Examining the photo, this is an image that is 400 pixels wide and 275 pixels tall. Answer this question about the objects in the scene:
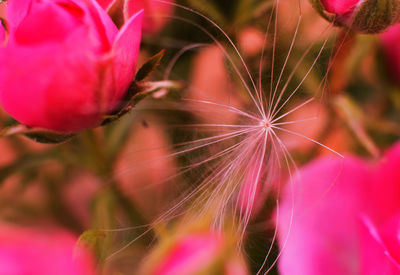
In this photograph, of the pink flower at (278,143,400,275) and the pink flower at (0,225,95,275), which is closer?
the pink flower at (0,225,95,275)

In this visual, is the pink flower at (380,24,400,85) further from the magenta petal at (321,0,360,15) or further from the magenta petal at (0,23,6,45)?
the magenta petal at (0,23,6,45)

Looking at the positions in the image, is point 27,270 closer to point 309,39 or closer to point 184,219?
point 184,219

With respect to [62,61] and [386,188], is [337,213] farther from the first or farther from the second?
[62,61]

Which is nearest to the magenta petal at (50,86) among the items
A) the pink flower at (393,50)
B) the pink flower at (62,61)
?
the pink flower at (62,61)

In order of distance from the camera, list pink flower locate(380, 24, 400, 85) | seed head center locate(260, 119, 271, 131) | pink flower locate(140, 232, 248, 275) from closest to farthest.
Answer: pink flower locate(140, 232, 248, 275) < seed head center locate(260, 119, 271, 131) < pink flower locate(380, 24, 400, 85)

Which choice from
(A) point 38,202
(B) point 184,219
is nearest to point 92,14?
(B) point 184,219

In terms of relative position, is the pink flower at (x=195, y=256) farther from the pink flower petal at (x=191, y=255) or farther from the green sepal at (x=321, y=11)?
the green sepal at (x=321, y=11)

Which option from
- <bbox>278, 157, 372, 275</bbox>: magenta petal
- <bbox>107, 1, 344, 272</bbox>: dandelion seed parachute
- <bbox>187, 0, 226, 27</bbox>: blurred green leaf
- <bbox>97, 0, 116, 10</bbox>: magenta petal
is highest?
<bbox>97, 0, 116, 10</bbox>: magenta petal

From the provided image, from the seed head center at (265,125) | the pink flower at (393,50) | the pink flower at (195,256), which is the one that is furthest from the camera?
the pink flower at (393,50)

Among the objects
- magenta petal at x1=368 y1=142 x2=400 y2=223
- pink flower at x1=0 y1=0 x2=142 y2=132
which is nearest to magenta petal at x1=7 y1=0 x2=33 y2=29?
pink flower at x1=0 y1=0 x2=142 y2=132
